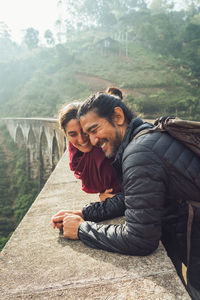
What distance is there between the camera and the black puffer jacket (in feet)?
4.32

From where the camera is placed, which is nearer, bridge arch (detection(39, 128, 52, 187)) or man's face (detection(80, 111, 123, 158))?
man's face (detection(80, 111, 123, 158))

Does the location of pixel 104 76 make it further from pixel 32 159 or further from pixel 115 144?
pixel 115 144

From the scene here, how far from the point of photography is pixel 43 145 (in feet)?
51.8

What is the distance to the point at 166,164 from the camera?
131cm

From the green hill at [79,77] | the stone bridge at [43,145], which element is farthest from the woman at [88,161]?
the green hill at [79,77]

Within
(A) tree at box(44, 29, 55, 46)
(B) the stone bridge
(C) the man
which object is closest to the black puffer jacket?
(C) the man

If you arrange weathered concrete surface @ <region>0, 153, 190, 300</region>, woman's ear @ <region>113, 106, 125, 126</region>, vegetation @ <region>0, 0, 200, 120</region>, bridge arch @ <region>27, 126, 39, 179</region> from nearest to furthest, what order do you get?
weathered concrete surface @ <region>0, 153, 190, 300</region>, woman's ear @ <region>113, 106, 125, 126</region>, bridge arch @ <region>27, 126, 39, 179</region>, vegetation @ <region>0, 0, 200, 120</region>

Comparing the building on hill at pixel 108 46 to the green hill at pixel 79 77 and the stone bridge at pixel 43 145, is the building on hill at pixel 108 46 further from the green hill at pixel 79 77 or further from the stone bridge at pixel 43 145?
the stone bridge at pixel 43 145

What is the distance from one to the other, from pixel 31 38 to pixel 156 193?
236ft

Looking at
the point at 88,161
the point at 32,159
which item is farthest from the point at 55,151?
the point at 32,159

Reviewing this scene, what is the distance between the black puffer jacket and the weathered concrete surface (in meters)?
0.11

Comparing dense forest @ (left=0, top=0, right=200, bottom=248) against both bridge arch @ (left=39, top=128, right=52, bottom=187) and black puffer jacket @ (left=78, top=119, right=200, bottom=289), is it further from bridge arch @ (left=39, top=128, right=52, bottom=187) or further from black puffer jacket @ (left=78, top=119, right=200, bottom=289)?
black puffer jacket @ (left=78, top=119, right=200, bottom=289)

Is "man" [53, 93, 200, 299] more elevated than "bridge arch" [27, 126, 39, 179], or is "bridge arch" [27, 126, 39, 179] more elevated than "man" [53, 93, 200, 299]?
"man" [53, 93, 200, 299]

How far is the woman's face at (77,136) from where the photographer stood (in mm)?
2197
